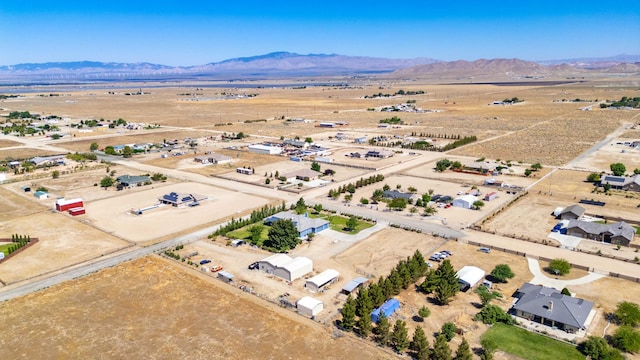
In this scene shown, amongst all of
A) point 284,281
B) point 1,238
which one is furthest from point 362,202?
point 1,238

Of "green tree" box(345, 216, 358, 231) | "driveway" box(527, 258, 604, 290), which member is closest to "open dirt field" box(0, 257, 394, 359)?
Answer: "green tree" box(345, 216, 358, 231)

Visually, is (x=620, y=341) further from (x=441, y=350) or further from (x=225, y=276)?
(x=225, y=276)

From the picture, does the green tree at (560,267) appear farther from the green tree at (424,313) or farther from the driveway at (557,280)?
the green tree at (424,313)

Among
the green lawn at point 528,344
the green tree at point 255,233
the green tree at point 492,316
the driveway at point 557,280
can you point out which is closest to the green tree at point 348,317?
the green lawn at point 528,344

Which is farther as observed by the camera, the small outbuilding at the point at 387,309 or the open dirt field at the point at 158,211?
the open dirt field at the point at 158,211

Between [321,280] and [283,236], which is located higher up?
[283,236]

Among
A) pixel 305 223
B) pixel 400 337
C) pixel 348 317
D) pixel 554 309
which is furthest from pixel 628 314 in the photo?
pixel 305 223

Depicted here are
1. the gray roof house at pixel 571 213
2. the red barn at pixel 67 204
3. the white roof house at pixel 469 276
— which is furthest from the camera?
the red barn at pixel 67 204
